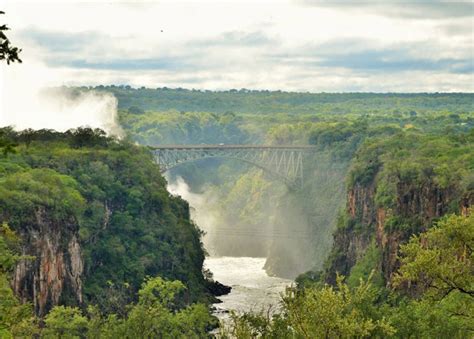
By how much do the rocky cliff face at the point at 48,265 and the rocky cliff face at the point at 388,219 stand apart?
71.6 ft

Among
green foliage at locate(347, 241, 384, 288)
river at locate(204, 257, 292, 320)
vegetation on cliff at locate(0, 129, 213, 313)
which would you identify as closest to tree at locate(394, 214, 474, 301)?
vegetation on cliff at locate(0, 129, 213, 313)

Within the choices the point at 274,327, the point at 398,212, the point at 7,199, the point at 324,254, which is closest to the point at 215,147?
the point at 324,254

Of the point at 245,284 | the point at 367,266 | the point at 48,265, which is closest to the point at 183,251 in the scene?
the point at 367,266

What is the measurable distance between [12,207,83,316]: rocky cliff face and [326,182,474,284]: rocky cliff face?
21.8 meters

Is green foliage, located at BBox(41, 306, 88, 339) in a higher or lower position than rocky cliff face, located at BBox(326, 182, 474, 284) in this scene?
lower

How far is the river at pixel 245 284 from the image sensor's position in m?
100

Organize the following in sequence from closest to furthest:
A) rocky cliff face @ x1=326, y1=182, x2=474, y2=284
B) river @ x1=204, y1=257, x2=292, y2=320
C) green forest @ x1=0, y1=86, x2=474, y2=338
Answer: green forest @ x1=0, y1=86, x2=474, y2=338
rocky cliff face @ x1=326, y1=182, x2=474, y2=284
river @ x1=204, y1=257, x2=292, y2=320

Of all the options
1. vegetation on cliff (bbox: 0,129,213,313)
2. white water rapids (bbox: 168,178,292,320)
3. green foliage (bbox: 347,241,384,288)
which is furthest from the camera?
white water rapids (bbox: 168,178,292,320)

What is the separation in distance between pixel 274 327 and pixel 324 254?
3374 inches

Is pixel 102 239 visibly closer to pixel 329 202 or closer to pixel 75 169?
pixel 75 169

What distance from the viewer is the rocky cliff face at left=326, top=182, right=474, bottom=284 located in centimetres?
8238

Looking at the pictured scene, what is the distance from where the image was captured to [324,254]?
434ft

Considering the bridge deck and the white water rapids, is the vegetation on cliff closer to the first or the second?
the white water rapids

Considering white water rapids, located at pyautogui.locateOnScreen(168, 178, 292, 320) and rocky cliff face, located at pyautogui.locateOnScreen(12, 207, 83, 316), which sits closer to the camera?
rocky cliff face, located at pyautogui.locateOnScreen(12, 207, 83, 316)
